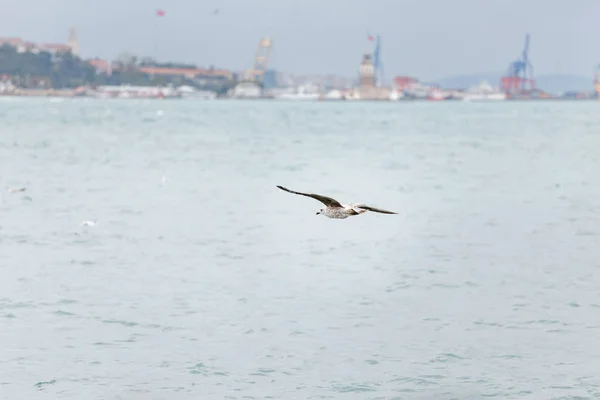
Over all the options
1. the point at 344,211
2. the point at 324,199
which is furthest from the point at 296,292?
the point at 324,199

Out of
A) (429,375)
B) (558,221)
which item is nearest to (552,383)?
(429,375)

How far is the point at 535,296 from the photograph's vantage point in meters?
21.9

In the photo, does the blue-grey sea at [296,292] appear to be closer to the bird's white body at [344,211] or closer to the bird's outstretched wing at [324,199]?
the bird's white body at [344,211]

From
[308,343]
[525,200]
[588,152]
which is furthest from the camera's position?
[588,152]

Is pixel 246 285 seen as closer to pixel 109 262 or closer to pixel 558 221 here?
pixel 109 262

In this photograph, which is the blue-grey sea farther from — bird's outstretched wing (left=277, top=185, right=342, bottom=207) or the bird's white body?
bird's outstretched wing (left=277, top=185, right=342, bottom=207)

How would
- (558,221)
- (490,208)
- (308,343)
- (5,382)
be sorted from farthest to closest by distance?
(490,208), (558,221), (308,343), (5,382)

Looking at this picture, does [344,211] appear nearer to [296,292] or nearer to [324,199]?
[324,199]

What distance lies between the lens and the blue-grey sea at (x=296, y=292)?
16781 millimetres

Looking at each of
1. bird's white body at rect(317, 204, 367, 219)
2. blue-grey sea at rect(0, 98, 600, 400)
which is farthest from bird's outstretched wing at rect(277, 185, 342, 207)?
blue-grey sea at rect(0, 98, 600, 400)

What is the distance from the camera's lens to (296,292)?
2212 centimetres

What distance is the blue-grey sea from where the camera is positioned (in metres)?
16.8

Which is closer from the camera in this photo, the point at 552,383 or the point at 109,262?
the point at 552,383

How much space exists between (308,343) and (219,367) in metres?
1.75
